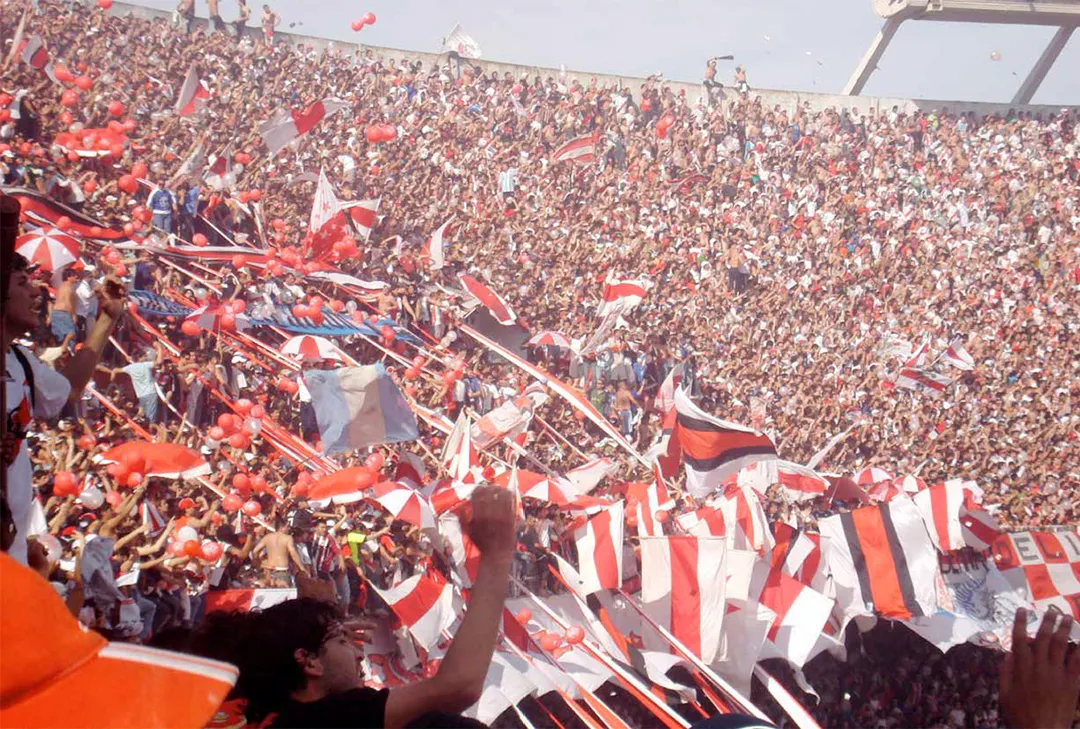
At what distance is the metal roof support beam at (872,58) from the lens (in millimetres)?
15711

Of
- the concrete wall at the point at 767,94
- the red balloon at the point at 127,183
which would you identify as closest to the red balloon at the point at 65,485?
the red balloon at the point at 127,183

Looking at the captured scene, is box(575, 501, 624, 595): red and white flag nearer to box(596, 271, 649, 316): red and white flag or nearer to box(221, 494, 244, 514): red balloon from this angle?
box(221, 494, 244, 514): red balloon

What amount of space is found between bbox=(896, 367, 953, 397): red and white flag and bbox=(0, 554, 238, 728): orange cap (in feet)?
40.2

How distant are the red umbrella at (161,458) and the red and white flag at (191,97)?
479 cm

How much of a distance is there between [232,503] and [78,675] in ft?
16.5

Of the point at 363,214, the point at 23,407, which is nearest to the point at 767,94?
the point at 363,214

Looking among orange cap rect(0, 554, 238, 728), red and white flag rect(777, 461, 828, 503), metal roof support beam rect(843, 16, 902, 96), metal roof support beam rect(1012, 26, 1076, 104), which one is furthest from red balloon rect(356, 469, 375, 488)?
metal roof support beam rect(1012, 26, 1076, 104)

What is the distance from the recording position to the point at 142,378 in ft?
21.0

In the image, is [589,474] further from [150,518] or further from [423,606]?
[150,518]

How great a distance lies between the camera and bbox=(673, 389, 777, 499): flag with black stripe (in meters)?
7.21

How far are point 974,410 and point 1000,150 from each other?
8135mm

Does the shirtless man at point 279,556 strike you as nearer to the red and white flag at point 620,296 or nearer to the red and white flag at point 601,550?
the red and white flag at point 601,550

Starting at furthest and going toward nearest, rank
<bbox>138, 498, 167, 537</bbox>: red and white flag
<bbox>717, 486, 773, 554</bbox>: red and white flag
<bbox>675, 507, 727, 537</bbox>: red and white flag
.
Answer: <bbox>675, 507, 727, 537</bbox>: red and white flag < <bbox>717, 486, 773, 554</bbox>: red and white flag < <bbox>138, 498, 167, 537</bbox>: red and white flag

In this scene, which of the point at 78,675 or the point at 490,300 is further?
the point at 490,300
